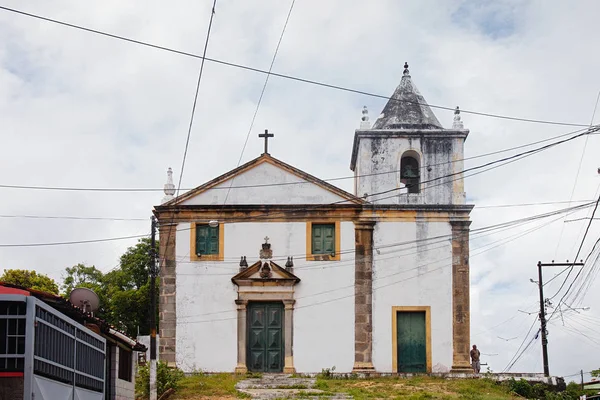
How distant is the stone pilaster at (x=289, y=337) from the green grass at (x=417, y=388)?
1517mm

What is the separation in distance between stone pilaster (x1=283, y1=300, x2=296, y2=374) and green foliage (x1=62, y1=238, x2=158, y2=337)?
527 inches

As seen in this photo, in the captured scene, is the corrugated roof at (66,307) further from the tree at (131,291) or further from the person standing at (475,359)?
the tree at (131,291)

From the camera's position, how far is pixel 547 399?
3016 cm

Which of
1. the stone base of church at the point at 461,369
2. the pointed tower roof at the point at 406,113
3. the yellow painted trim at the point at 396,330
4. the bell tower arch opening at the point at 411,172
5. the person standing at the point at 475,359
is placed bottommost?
the stone base of church at the point at 461,369

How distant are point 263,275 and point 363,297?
126 inches

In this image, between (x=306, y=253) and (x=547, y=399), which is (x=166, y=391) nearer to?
(x=306, y=253)

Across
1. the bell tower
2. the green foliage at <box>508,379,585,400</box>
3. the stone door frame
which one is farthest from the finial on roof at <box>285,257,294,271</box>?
the green foliage at <box>508,379,585,400</box>

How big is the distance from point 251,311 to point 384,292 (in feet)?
13.8

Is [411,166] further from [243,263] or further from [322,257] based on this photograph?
[243,263]

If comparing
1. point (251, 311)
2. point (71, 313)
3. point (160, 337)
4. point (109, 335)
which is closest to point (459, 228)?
point (251, 311)

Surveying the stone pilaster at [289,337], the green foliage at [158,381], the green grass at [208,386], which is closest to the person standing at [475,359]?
the stone pilaster at [289,337]

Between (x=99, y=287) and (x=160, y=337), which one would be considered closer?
(x=160, y=337)

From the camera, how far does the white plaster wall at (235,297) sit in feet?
109

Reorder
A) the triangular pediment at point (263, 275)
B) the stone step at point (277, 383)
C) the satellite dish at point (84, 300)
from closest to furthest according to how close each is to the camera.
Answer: the satellite dish at point (84, 300) < the stone step at point (277, 383) < the triangular pediment at point (263, 275)
